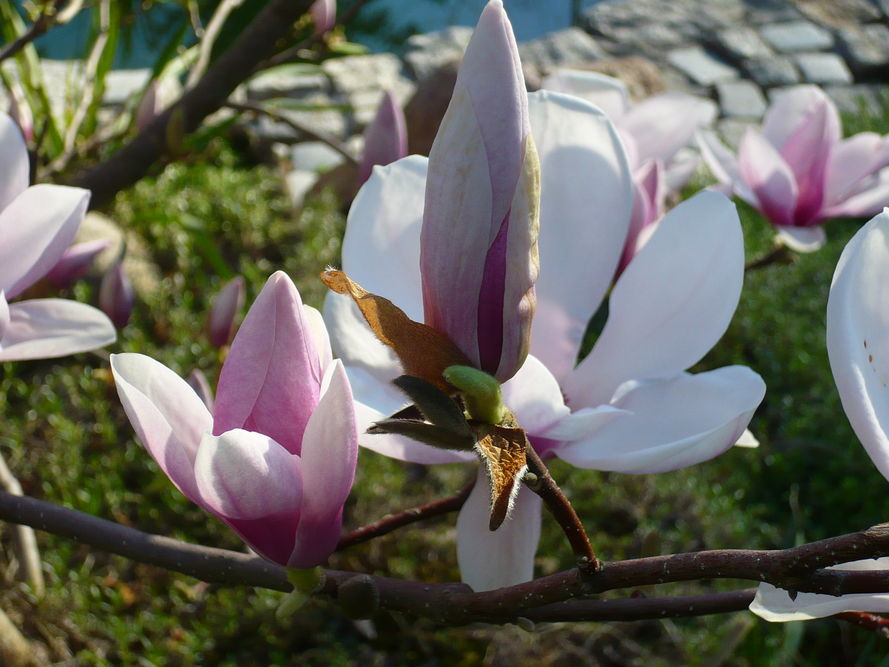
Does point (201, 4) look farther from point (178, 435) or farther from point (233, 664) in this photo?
point (178, 435)

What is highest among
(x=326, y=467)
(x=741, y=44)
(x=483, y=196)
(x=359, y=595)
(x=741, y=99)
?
(x=483, y=196)

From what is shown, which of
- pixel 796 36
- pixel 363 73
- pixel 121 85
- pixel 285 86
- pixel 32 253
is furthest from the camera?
pixel 796 36

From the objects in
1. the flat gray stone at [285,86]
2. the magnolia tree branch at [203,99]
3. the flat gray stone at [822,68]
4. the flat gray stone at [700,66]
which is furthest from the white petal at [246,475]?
the flat gray stone at [822,68]

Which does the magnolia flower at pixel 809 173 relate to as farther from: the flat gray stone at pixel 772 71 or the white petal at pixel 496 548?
the flat gray stone at pixel 772 71

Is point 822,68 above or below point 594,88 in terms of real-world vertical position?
below

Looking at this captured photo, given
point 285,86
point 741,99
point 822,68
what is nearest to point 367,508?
point 285,86

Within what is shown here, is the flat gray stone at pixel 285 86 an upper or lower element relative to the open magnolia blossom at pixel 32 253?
lower

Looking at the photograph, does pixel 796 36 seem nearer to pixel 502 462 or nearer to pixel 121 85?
pixel 121 85

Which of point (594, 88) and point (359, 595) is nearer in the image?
point (359, 595)
